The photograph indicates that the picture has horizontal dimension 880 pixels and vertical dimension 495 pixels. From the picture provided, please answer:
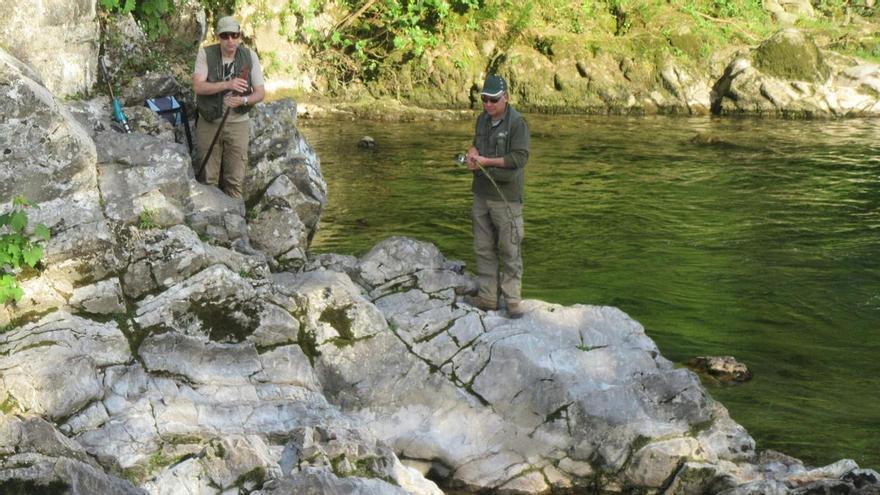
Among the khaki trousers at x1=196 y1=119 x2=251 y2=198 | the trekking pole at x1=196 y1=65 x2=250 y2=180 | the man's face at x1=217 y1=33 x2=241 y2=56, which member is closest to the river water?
the khaki trousers at x1=196 y1=119 x2=251 y2=198

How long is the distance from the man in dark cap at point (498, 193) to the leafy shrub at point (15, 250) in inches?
150

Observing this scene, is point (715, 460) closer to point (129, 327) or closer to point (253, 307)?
point (253, 307)

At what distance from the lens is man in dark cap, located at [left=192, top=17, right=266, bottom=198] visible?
10.4m

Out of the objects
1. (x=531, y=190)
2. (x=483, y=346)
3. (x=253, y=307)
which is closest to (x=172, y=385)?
(x=253, y=307)

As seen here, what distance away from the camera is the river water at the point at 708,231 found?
10.9 meters

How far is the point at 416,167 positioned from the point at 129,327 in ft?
44.7

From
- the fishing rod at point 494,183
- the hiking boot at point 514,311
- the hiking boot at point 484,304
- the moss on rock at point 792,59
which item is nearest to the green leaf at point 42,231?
the fishing rod at point 494,183

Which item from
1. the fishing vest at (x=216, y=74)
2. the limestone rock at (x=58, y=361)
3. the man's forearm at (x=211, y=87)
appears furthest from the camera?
the fishing vest at (x=216, y=74)

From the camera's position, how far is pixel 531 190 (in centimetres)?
2006

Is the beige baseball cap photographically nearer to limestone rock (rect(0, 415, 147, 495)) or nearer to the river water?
limestone rock (rect(0, 415, 147, 495))

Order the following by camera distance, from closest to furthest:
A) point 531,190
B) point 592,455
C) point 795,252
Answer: point 592,455 < point 795,252 < point 531,190

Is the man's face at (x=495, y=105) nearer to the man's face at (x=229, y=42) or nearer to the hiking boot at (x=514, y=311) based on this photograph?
the hiking boot at (x=514, y=311)

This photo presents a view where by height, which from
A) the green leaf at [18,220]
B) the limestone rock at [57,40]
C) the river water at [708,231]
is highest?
the limestone rock at [57,40]

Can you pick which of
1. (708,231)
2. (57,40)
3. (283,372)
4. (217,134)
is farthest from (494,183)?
(708,231)
